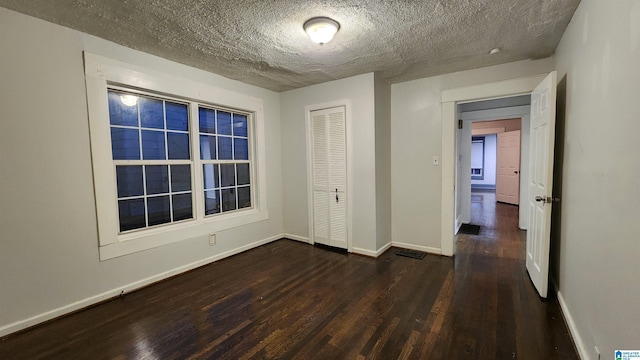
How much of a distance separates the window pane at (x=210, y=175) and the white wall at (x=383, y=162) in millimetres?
2201

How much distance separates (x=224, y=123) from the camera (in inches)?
145

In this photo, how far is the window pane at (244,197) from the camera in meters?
3.94

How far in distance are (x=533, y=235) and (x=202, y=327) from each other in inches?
128

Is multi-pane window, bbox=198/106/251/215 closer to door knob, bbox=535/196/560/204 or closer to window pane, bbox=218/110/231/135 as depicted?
window pane, bbox=218/110/231/135

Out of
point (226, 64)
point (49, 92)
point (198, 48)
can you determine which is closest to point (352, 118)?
point (226, 64)

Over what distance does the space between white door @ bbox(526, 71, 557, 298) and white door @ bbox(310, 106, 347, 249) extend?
6.92 ft

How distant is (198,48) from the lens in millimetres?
2623

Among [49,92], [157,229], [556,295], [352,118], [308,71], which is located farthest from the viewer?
[352,118]

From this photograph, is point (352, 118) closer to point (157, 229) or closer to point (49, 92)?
point (157, 229)

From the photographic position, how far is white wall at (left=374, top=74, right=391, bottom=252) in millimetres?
3510

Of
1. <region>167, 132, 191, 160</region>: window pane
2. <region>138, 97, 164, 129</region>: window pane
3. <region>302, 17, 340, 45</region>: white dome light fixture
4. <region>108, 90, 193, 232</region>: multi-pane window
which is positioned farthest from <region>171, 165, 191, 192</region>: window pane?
<region>302, 17, 340, 45</region>: white dome light fixture

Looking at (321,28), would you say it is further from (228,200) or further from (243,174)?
(228,200)

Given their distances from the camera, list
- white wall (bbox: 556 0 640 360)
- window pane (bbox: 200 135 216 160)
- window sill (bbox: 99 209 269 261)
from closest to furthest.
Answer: white wall (bbox: 556 0 640 360) < window sill (bbox: 99 209 269 261) < window pane (bbox: 200 135 216 160)

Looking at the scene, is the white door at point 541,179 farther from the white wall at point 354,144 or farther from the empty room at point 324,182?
the white wall at point 354,144
